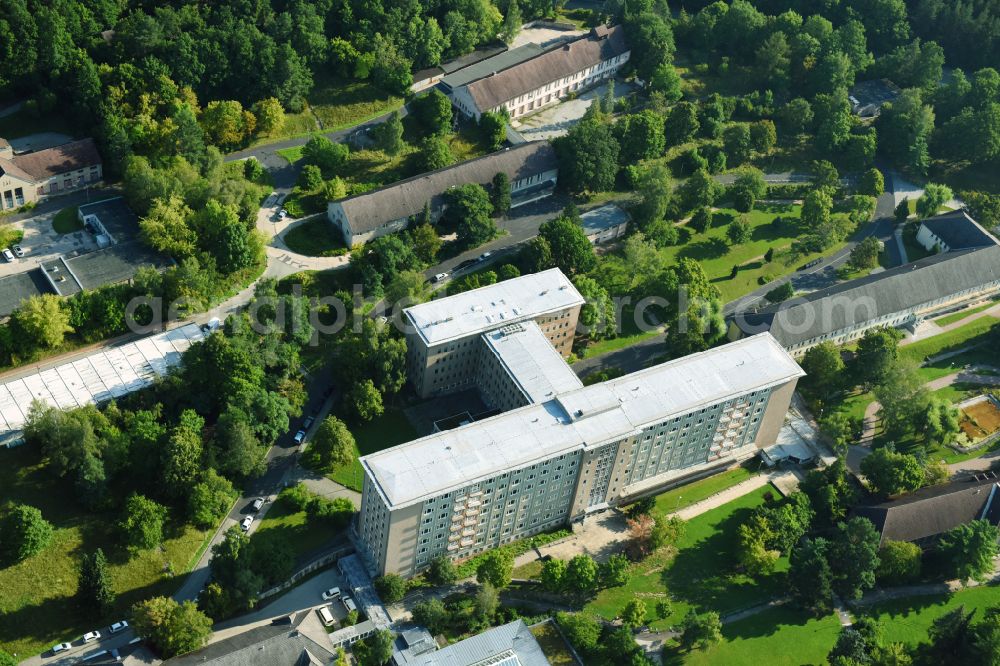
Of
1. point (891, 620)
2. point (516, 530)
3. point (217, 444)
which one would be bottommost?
point (891, 620)

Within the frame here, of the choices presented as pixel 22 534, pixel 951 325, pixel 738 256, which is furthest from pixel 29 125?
pixel 951 325

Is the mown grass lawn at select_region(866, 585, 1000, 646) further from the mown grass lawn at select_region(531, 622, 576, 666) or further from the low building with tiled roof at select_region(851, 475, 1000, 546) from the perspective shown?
the mown grass lawn at select_region(531, 622, 576, 666)

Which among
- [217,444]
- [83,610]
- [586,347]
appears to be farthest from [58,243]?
[586,347]

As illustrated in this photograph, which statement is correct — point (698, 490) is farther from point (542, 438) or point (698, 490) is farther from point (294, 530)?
point (294, 530)

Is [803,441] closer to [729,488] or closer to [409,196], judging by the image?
[729,488]

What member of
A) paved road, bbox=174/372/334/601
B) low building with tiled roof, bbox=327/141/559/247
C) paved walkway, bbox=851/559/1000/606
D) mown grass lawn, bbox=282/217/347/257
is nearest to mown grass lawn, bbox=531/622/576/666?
paved road, bbox=174/372/334/601
